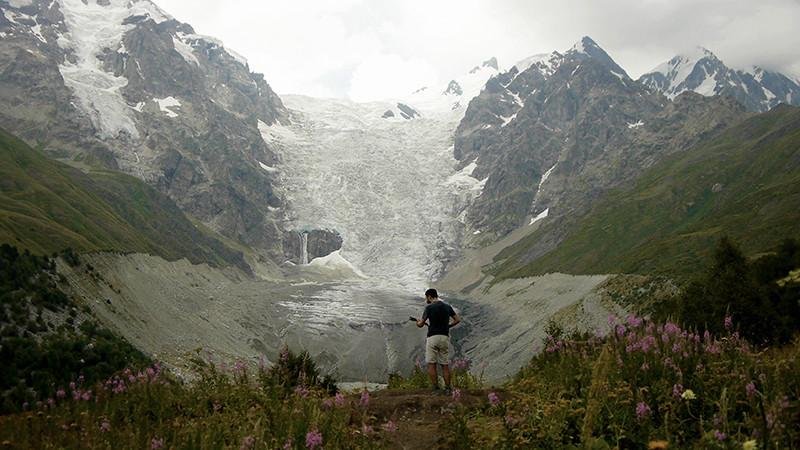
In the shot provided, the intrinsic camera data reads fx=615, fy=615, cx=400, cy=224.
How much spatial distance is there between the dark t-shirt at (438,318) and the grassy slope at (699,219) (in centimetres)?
7769

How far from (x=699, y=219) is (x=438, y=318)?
499 ft

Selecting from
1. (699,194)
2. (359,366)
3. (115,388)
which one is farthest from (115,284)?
(699,194)

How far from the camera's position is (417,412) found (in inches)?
582

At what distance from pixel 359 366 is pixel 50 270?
4445cm

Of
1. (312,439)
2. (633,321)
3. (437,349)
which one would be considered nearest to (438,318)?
(437,349)

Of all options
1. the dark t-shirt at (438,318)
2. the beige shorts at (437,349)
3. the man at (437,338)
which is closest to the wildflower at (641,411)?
the man at (437,338)

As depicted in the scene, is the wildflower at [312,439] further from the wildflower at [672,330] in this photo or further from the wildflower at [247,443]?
the wildflower at [672,330]

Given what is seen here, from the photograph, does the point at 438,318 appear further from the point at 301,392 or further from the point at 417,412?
the point at 301,392

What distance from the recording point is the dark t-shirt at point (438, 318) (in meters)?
18.4

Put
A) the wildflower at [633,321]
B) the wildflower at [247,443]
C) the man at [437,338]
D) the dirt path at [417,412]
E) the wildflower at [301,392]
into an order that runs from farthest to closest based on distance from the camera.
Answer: the man at [437,338] < the wildflower at [633,321] < the dirt path at [417,412] < the wildflower at [301,392] < the wildflower at [247,443]

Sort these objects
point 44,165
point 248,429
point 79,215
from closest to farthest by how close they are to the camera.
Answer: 1. point 248,429
2. point 79,215
3. point 44,165

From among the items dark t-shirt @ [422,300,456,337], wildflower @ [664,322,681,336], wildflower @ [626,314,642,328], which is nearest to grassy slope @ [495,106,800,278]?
dark t-shirt @ [422,300,456,337]

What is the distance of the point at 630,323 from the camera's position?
12.1 m

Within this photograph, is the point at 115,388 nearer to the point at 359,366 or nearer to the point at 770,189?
the point at 359,366
